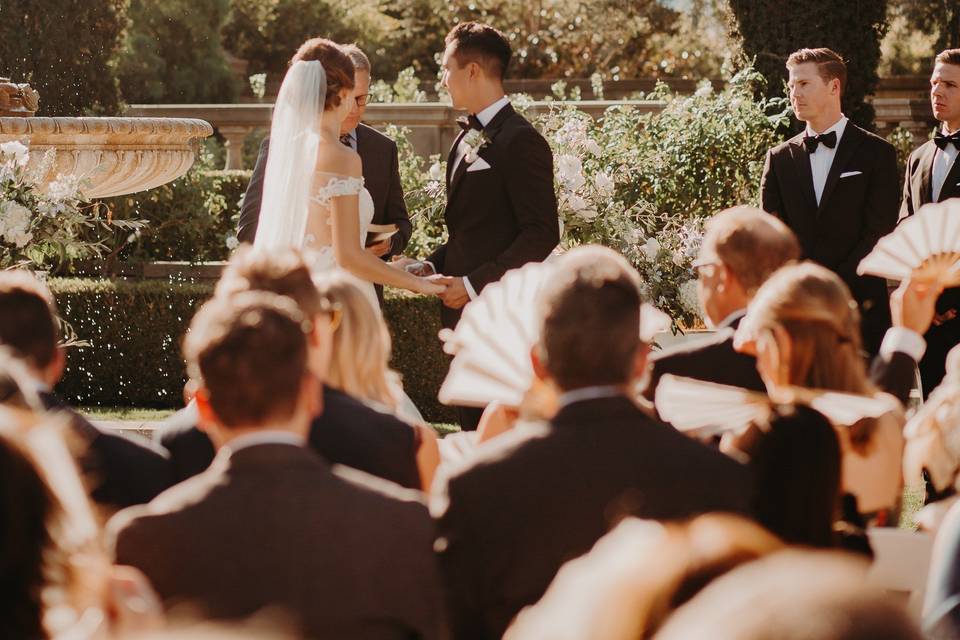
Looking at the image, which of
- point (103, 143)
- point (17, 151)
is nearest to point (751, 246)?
point (17, 151)

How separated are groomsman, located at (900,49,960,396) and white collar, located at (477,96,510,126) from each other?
2189mm

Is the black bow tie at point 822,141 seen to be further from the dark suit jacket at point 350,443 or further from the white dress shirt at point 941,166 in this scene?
the dark suit jacket at point 350,443

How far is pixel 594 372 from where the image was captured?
267 centimetres

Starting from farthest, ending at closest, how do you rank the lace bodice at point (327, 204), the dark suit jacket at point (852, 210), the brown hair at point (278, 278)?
1. the dark suit jacket at point (852, 210)
2. the lace bodice at point (327, 204)
3. the brown hair at point (278, 278)

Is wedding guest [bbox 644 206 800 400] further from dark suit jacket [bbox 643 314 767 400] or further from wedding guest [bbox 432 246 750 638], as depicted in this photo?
wedding guest [bbox 432 246 750 638]

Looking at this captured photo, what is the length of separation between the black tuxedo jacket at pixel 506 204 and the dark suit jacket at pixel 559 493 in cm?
287

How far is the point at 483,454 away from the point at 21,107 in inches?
245

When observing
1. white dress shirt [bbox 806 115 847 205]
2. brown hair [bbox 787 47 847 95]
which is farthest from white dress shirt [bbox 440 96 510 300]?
white dress shirt [bbox 806 115 847 205]

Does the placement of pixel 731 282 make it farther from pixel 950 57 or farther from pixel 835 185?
pixel 950 57

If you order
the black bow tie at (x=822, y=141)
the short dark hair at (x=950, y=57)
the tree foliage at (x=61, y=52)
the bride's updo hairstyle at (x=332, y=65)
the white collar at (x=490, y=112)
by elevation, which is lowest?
the black bow tie at (x=822, y=141)

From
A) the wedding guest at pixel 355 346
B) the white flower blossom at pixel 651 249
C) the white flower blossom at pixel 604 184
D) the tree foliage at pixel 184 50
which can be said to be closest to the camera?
the wedding guest at pixel 355 346

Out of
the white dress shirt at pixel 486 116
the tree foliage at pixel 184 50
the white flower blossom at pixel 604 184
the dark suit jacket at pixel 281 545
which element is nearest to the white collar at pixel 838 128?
the white dress shirt at pixel 486 116

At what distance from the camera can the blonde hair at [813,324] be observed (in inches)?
121

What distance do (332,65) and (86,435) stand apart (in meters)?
2.56
